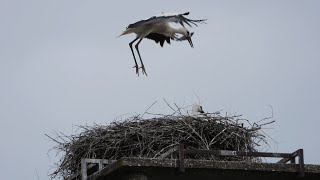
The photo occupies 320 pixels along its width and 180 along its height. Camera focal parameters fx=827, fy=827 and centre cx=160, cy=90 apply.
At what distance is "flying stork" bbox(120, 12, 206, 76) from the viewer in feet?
39.0

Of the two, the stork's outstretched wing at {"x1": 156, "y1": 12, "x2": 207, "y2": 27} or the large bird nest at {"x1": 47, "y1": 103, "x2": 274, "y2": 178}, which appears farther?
the stork's outstretched wing at {"x1": 156, "y1": 12, "x2": 207, "y2": 27}

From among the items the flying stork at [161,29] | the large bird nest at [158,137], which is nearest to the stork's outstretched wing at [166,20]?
the flying stork at [161,29]

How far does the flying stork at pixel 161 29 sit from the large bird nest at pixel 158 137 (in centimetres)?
220

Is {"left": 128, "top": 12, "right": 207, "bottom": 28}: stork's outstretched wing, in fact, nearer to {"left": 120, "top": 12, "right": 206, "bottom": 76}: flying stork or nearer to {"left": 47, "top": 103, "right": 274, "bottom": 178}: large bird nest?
{"left": 120, "top": 12, "right": 206, "bottom": 76}: flying stork

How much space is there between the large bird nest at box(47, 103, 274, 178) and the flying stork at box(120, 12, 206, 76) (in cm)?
220

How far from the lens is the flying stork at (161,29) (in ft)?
39.0

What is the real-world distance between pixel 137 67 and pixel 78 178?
4084mm

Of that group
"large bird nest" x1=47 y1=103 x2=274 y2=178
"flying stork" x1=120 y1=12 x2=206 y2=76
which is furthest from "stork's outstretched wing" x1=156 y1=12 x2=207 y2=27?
"large bird nest" x1=47 y1=103 x2=274 y2=178

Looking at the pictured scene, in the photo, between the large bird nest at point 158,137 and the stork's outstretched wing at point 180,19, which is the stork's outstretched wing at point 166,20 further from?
the large bird nest at point 158,137

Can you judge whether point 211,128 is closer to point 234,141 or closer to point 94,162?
point 234,141

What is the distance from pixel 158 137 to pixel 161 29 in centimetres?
339

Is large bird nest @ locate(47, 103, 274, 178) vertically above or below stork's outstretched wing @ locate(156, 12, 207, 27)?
below

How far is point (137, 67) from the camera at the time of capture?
1298 cm

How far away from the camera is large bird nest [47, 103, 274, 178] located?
31.3 ft
